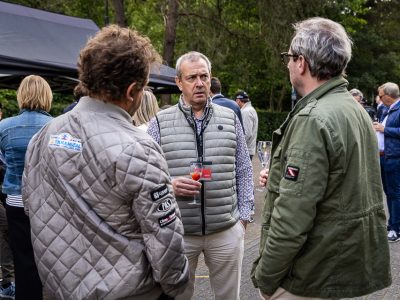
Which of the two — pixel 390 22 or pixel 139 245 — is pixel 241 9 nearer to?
pixel 390 22

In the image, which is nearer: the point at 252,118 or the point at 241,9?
the point at 252,118

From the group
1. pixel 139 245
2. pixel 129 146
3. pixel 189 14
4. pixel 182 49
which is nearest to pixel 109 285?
pixel 139 245

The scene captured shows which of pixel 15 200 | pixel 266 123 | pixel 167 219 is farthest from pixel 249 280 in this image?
pixel 266 123

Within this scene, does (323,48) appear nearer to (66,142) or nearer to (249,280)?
(66,142)

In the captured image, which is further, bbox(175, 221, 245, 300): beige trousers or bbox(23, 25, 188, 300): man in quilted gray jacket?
bbox(175, 221, 245, 300): beige trousers

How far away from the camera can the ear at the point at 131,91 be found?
6.40 feet

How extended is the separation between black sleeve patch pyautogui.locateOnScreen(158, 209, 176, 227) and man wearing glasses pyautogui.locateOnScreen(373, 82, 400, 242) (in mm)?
4964

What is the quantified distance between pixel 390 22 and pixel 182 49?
1803cm

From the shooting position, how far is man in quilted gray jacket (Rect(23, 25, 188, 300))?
1.82 meters

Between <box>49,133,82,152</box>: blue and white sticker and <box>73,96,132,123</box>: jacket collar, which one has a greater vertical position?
<box>73,96,132,123</box>: jacket collar

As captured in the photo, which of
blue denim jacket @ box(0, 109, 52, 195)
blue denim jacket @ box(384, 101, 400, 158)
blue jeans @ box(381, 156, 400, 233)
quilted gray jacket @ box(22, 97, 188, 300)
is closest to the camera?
quilted gray jacket @ box(22, 97, 188, 300)

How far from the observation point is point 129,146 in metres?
1.80

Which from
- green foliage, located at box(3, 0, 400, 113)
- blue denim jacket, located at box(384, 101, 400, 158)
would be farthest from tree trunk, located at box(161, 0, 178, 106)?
blue denim jacket, located at box(384, 101, 400, 158)

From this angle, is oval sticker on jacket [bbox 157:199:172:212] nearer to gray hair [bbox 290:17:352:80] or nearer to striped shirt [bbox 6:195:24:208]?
gray hair [bbox 290:17:352:80]
